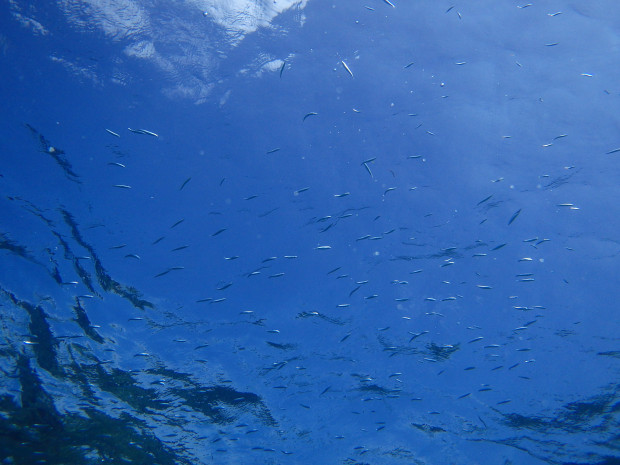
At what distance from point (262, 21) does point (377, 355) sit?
10292 mm

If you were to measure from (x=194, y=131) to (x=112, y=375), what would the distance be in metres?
9.55

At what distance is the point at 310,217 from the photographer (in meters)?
9.83

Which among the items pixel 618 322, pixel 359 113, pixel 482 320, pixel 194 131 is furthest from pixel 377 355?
pixel 194 131

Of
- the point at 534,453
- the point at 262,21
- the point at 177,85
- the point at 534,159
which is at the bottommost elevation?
the point at 534,453

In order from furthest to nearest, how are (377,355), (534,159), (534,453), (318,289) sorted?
(534,453) < (377,355) < (318,289) < (534,159)

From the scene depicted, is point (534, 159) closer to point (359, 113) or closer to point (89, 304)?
point (359, 113)

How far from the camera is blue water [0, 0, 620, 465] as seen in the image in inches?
309

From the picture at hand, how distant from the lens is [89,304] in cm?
1145

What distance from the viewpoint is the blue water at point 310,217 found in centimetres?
784

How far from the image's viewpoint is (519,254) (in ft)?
32.8

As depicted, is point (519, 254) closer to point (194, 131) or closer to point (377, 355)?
point (377, 355)

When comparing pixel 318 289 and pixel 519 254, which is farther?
pixel 318 289

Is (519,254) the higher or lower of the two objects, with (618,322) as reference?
higher

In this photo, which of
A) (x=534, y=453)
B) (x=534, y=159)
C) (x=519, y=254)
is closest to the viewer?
(x=534, y=159)
